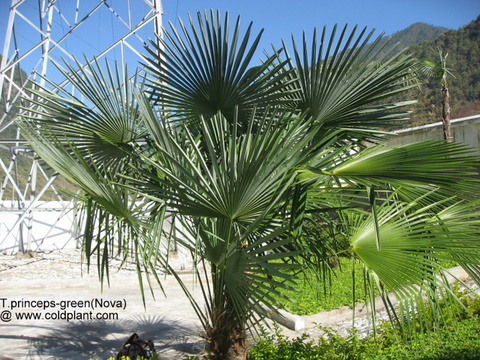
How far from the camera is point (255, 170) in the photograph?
3193 millimetres

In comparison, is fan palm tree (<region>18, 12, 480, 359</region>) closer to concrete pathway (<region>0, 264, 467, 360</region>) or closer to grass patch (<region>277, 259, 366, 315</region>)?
concrete pathway (<region>0, 264, 467, 360</region>)

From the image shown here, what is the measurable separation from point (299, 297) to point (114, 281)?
19.6 ft

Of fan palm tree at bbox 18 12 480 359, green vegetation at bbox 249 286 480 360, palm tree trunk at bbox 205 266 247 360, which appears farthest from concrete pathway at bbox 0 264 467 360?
fan palm tree at bbox 18 12 480 359

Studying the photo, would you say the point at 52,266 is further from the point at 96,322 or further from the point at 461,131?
the point at 461,131

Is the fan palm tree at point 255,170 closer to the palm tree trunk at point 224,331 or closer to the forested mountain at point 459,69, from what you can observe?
the palm tree trunk at point 224,331

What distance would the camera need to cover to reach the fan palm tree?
322 centimetres

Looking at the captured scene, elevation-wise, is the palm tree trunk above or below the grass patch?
above

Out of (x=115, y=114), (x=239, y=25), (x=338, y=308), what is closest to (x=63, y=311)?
(x=338, y=308)

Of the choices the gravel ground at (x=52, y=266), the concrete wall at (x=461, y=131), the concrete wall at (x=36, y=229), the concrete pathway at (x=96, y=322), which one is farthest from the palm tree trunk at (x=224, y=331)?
the concrete wall at (x=36, y=229)

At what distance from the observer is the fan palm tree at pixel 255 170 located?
3217 mm

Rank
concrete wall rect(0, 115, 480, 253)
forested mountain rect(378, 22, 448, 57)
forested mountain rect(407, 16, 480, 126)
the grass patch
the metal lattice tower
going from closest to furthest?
the grass patch, the metal lattice tower, concrete wall rect(0, 115, 480, 253), forested mountain rect(407, 16, 480, 126), forested mountain rect(378, 22, 448, 57)

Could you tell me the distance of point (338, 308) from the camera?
295 inches

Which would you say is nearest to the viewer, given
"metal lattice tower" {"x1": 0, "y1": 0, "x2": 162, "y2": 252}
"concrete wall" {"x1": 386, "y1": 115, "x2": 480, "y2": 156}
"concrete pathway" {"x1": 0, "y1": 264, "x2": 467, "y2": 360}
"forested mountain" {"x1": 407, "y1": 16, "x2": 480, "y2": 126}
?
"concrete pathway" {"x1": 0, "y1": 264, "x2": 467, "y2": 360}

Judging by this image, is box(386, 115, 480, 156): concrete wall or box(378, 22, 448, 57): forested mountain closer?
box(386, 115, 480, 156): concrete wall
